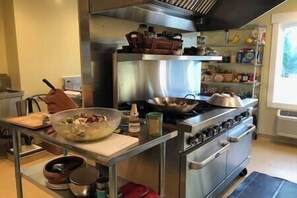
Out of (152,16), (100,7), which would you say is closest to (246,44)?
(152,16)

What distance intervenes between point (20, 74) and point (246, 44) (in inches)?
129

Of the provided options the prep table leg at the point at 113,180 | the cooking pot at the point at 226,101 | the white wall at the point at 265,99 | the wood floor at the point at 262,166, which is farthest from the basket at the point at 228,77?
the prep table leg at the point at 113,180

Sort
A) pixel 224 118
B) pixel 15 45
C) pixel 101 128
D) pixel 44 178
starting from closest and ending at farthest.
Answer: pixel 101 128 → pixel 44 178 → pixel 224 118 → pixel 15 45

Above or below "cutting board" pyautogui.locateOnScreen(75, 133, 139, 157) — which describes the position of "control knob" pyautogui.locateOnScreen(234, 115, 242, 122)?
below

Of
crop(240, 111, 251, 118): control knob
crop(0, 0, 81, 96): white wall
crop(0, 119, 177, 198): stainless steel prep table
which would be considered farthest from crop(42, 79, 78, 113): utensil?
crop(0, 0, 81, 96): white wall

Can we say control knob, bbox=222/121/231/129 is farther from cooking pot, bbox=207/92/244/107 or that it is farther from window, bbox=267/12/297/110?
window, bbox=267/12/297/110

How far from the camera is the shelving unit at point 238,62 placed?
3744 mm

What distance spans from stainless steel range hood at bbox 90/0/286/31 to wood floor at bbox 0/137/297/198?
65.1 inches

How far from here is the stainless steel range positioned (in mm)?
1640

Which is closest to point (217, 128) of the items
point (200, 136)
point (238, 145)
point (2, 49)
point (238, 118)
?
point (200, 136)

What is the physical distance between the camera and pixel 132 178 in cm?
185

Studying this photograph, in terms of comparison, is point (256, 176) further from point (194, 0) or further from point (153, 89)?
point (194, 0)

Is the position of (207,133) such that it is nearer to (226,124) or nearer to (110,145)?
(226,124)

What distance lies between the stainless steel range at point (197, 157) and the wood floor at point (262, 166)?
1.50ft
